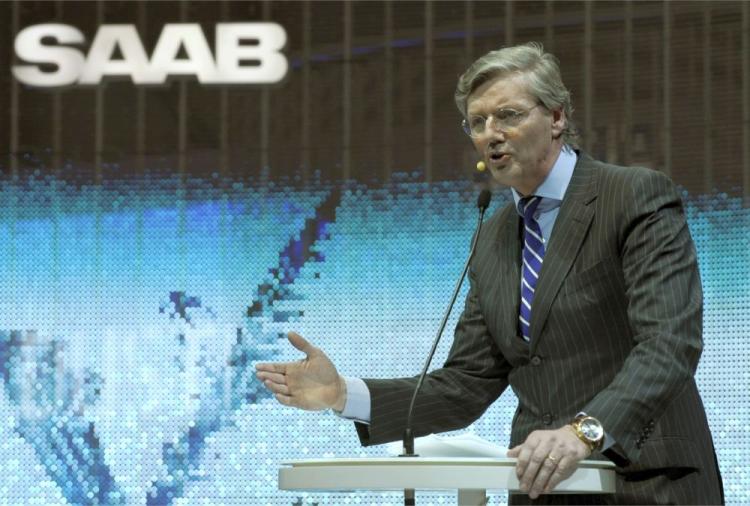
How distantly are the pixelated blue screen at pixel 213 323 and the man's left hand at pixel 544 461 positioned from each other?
281 cm

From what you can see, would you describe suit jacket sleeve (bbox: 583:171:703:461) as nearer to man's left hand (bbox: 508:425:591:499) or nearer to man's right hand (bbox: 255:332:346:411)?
man's left hand (bbox: 508:425:591:499)

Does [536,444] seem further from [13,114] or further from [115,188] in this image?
[13,114]

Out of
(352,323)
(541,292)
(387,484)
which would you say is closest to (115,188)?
(352,323)

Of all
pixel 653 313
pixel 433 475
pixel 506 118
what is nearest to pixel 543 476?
pixel 433 475

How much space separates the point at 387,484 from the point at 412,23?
334cm

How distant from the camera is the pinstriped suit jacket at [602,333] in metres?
1.94

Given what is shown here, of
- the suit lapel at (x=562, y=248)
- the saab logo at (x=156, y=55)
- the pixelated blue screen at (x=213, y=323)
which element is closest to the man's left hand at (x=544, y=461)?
the suit lapel at (x=562, y=248)

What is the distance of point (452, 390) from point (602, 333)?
380mm

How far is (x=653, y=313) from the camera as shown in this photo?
1984 mm

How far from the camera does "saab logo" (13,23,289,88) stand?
481cm

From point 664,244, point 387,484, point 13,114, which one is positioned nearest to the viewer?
point 387,484

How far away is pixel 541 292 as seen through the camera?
2160mm

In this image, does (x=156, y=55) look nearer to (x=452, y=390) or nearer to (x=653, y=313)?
(x=452, y=390)

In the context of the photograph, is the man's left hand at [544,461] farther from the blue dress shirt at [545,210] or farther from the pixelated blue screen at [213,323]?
the pixelated blue screen at [213,323]
